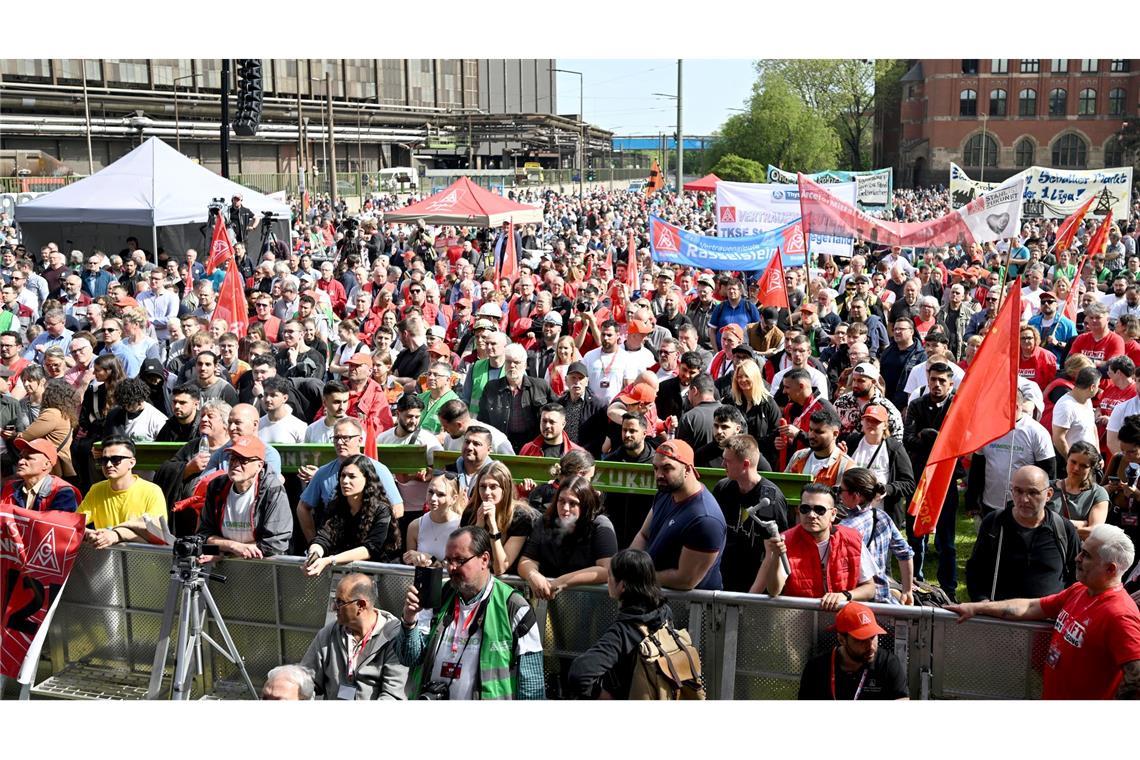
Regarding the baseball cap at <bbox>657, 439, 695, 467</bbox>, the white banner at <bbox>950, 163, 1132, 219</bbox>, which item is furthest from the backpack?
the white banner at <bbox>950, 163, 1132, 219</bbox>

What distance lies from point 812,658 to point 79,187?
717 inches

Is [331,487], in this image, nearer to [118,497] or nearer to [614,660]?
[118,497]

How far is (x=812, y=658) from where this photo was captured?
4.75m

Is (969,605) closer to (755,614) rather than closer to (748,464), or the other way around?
(755,614)

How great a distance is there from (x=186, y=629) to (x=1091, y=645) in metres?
3.76

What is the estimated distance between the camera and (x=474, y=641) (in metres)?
4.55

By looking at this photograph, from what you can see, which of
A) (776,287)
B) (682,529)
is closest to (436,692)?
(682,529)

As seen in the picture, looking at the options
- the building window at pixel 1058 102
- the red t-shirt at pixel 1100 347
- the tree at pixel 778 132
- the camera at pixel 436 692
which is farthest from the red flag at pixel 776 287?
the building window at pixel 1058 102

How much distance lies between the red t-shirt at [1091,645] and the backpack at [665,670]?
135cm

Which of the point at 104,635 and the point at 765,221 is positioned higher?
the point at 765,221

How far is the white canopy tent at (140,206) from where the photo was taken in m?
19.1

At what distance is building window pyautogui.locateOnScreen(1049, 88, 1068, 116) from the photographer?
8312 centimetres

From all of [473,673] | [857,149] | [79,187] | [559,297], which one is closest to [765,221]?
[559,297]

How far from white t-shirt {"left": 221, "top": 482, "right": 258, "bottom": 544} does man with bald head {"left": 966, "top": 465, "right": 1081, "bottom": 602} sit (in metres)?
3.47
